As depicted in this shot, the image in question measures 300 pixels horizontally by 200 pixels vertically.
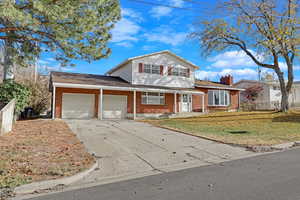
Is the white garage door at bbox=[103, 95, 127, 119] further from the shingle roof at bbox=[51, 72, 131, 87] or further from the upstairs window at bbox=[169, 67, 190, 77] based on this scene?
the upstairs window at bbox=[169, 67, 190, 77]

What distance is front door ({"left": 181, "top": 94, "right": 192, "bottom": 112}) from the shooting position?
21297 millimetres

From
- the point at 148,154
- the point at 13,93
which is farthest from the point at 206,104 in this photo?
the point at 13,93

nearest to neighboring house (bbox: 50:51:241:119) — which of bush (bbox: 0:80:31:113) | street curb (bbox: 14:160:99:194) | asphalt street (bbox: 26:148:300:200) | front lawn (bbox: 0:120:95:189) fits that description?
bush (bbox: 0:80:31:113)

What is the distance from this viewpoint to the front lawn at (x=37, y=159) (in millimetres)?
4621

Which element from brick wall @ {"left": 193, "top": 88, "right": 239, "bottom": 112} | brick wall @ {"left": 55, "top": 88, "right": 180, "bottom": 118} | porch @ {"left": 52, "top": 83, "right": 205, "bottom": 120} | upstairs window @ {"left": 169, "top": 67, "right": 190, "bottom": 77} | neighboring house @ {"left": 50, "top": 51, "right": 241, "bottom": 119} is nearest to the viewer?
brick wall @ {"left": 55, "top": 88, "right": 180, "bottom": 118}

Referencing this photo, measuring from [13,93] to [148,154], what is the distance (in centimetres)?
836

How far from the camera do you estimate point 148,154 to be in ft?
23.3

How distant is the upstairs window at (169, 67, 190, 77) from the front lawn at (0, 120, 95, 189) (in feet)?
48.6

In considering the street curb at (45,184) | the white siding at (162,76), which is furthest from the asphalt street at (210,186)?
the white siding at (162,76)

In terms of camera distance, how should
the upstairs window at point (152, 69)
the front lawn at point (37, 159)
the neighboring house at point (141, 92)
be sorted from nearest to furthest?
the front lawn at point (37, 159)
the neighboring house at point (141, 92)
the upstairs window at point (152, 69)

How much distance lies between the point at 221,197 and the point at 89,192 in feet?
8.22

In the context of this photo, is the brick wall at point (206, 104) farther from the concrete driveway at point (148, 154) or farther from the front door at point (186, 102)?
the concrete driveway at point (148, 154)

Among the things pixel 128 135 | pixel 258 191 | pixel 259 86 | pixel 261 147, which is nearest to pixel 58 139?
pixel 128 135

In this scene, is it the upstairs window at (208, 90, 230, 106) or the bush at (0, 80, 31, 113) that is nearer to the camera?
the bush at (0, 80, 31, 113)
